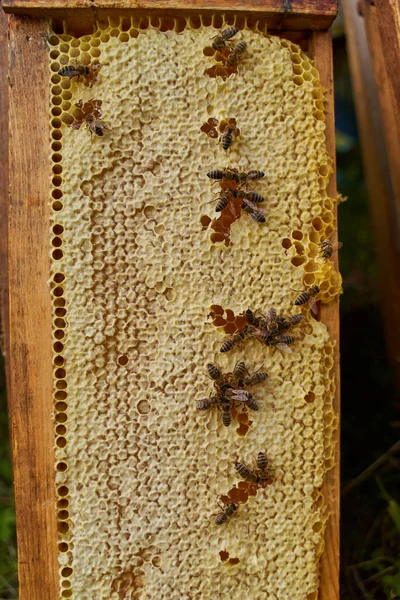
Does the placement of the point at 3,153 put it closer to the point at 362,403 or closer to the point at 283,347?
the point at 283,347

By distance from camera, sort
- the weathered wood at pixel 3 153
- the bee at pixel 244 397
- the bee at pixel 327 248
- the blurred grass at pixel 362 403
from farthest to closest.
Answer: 1. the blurred grass at pixel 362 403
2. the weathered wood at pixel 3 153
3. the bee at pixel 327 248
4. the bee at pixel 244 397

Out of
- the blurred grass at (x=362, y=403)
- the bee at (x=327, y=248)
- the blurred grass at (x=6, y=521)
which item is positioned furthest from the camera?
the blurred grass at (x=6, y=521)

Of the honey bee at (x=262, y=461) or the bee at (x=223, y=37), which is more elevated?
the bee at (x=223, y=37)

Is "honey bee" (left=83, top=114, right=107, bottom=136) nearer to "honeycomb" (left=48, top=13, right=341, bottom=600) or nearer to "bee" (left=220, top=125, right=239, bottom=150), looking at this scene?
"honeycomb" (left=48, top=13, right=341, bottom=600)

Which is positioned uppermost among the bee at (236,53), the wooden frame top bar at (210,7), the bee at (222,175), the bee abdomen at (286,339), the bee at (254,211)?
the wooden frame top bar at (210,7)

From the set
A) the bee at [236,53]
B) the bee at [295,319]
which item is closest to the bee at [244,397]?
the bee at [295,319]

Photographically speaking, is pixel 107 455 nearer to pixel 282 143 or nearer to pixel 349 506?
pixel 282 143

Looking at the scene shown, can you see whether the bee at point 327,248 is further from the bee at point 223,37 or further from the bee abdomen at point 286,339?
the bee at point 223,37
